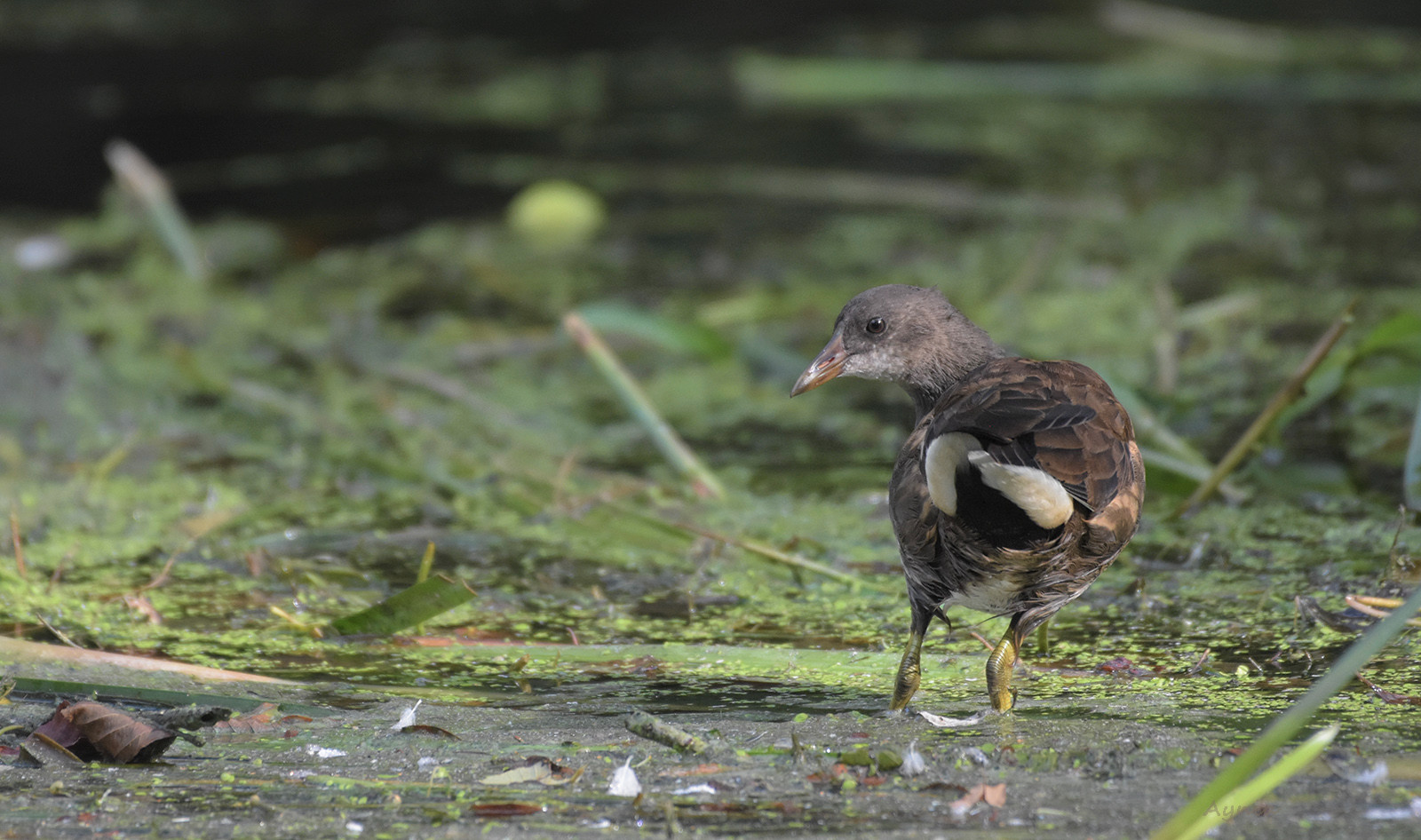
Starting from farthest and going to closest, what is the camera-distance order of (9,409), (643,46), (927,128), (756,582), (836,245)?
(643,46) → (927,128) → (836,245) → (9,409) → (756,582)

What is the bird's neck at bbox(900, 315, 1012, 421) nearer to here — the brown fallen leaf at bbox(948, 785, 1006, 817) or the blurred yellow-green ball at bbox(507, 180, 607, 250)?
the brown fallen leaf at bbox(948, 785, 1006, 817)

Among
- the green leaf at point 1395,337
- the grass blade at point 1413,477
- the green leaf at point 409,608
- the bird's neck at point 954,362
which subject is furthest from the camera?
the green leaf at point 1395,337

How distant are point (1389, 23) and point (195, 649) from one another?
777 cm

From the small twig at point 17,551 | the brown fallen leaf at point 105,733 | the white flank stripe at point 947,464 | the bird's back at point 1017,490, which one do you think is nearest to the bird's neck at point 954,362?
the bird's back at point 1017,490

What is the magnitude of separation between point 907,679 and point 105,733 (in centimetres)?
115

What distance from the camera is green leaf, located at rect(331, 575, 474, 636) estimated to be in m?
2.64

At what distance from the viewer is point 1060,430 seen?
7.03ft

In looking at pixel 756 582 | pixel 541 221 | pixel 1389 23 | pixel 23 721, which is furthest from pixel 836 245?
pixel 1389 23

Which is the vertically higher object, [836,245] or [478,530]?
[836,245]

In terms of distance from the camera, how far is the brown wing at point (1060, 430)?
210 cm

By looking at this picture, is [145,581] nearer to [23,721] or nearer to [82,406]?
[23,721]

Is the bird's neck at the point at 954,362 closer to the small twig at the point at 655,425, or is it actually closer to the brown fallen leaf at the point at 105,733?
the small twig at the point at 655,425

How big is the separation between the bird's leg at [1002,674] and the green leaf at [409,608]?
851mm

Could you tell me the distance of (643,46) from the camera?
9.46m
